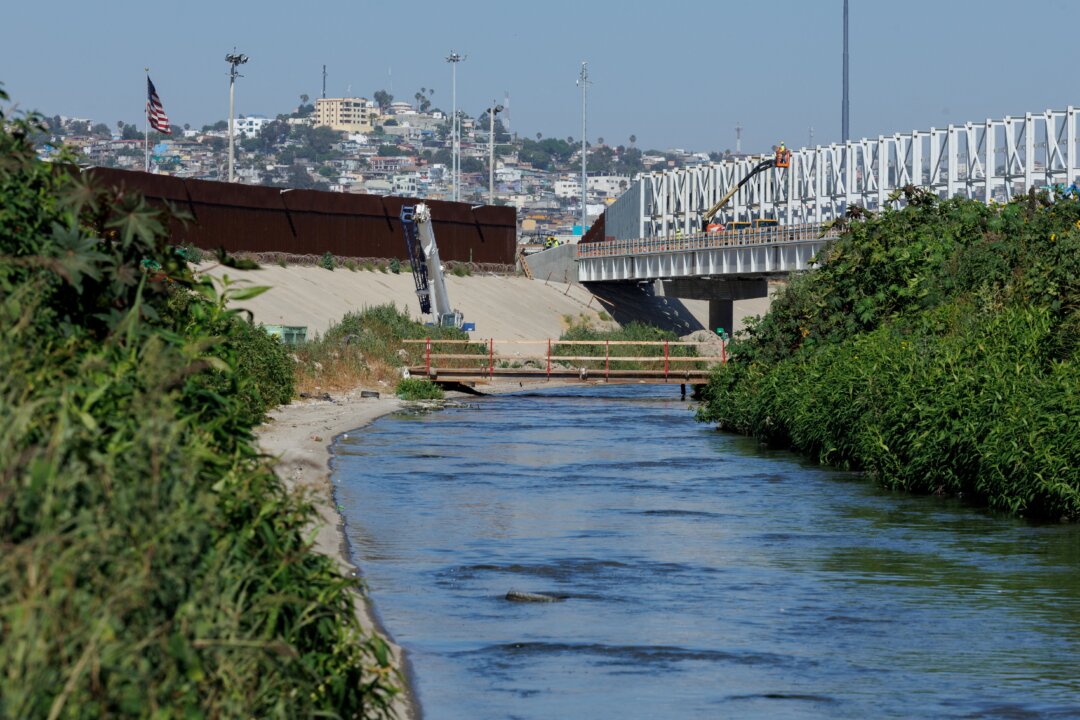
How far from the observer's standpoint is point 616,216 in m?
142

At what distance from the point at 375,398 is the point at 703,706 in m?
37.6

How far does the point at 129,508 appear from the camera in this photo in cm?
695

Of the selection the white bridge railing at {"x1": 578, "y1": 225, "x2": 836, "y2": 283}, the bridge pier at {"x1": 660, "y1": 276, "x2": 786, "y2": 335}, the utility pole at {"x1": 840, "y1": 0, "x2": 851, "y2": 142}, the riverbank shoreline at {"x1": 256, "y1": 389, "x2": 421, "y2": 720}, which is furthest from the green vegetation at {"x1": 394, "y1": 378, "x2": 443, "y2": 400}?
the utility pole at {"x1": 840, "y1": 0, "x2": 851, "y2": 142}

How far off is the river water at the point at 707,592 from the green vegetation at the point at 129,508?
3.64m

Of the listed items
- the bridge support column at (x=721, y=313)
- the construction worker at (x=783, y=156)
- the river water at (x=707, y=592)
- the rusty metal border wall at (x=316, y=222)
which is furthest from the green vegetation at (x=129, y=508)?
the construction worker at (x=783, y=156)

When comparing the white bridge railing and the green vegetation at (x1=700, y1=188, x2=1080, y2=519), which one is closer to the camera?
the green vegetation at (x1=700, y1=188, x2=1080, y2=519)

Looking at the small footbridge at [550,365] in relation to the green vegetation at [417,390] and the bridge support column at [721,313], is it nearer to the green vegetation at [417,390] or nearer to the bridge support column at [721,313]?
the green vegetation at [417,390]

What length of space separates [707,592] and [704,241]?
69674mm

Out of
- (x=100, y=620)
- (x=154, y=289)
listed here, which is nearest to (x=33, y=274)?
(x=154, y=289)

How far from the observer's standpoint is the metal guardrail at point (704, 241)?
249ft

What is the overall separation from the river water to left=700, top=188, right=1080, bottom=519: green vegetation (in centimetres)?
78

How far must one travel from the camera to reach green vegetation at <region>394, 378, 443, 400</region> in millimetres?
50844

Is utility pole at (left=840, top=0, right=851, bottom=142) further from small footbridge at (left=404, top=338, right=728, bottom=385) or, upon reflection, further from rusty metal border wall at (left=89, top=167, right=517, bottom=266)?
small footbridge at (left=404, top=338, right=728, bottom=385)

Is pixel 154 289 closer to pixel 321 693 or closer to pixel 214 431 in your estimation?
pixel 214 431
